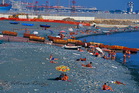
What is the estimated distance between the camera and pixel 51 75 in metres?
29.9

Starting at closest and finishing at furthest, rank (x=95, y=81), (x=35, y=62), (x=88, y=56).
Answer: (x=95, y=81), (x=35, y=62), (x=88, y=56)

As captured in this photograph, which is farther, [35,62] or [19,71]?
[35,62]

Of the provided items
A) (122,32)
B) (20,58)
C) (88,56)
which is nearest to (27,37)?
(88,56)

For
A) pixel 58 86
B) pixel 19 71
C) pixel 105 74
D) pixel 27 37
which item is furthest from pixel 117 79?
pixel 27 37

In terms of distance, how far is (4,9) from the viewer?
17838cm

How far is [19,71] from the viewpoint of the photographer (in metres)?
30.5

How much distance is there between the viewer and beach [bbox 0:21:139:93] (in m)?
26.0

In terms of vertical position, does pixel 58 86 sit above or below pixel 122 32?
above

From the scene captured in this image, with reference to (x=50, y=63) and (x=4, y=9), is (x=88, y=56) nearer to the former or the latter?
(x=50, y=63)

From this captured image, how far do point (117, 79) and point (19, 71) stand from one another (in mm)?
8735

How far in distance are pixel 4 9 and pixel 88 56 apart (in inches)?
5568

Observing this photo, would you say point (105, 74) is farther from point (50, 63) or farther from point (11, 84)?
point (11, 84)

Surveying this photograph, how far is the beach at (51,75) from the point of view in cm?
2605

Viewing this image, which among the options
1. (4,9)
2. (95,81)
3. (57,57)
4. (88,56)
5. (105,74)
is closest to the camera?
(95,81)
